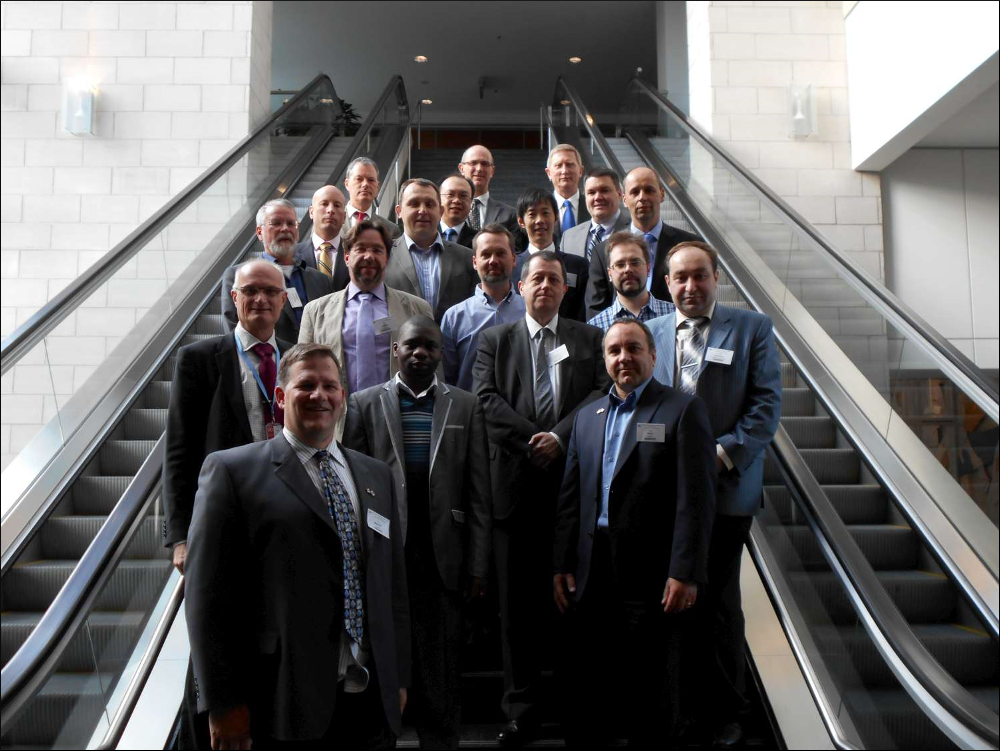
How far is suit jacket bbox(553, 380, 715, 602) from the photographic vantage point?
10.2 feet

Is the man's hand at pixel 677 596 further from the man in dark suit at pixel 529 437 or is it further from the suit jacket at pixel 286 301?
the suit jacket at pixel 286 301

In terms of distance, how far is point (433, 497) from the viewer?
3162mm

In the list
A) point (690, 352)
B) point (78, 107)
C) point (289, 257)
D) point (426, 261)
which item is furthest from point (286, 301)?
point (78, 107)

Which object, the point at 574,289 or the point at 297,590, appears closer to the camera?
the point at 297,590

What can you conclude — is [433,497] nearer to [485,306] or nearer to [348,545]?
[348,545]

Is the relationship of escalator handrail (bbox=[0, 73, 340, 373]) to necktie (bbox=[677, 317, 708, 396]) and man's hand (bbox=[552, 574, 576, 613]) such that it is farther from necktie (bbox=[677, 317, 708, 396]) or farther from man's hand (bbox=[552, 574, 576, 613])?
necktie (bbox=[677, 317, 708, 396])

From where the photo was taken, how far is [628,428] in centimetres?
326

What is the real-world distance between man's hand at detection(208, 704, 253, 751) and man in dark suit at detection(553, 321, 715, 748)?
1.25 meters

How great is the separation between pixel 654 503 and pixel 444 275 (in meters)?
1.96

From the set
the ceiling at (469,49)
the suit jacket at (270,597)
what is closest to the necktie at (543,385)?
the suit jacket at (270,597)

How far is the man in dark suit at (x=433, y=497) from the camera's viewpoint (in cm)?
305

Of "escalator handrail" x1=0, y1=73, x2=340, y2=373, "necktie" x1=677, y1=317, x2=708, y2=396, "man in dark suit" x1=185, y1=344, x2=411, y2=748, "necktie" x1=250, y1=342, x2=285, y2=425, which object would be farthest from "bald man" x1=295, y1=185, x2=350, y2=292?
"man in dark suit" x1=185, y1=344, x2=411, y2=748

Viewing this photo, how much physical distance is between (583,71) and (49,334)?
47.4ft

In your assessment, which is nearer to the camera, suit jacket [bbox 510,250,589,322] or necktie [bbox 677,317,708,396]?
necktie [bbox 677,317,708,396]
